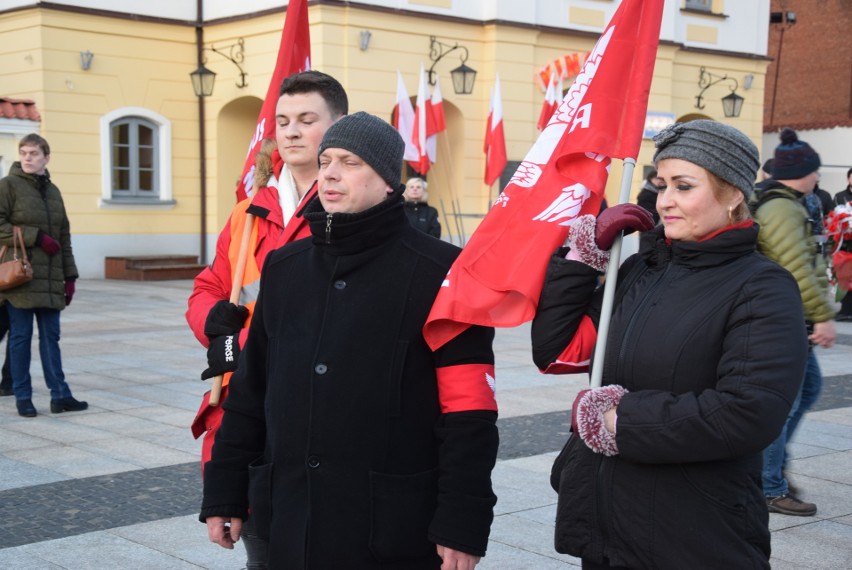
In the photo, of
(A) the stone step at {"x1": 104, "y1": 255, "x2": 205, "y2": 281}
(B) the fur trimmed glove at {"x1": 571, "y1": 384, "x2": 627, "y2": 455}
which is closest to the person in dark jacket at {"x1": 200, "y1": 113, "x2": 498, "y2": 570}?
(B) the fur trimmed glove at {"x1": 571, "y1": 384, "x2": 627, "y2": 455}

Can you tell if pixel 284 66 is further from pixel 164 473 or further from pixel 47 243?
pixel 47 243

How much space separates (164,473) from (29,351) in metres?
2.43

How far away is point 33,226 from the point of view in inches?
326

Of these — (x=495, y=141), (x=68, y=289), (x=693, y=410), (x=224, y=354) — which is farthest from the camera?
(x=495, y=141)

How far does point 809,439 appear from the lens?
7.59 m

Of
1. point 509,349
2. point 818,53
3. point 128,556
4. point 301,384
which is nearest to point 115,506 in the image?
point 128,556

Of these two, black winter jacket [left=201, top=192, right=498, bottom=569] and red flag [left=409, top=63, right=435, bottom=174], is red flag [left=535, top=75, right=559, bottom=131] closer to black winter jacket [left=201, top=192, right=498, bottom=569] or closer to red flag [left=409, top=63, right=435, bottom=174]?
red flag [left=409, top=63, right=435, bottom=174]

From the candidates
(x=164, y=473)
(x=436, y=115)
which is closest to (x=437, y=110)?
(x=436, y=115)

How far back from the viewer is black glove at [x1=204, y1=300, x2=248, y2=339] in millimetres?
3623

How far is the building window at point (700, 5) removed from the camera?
78.8 feet

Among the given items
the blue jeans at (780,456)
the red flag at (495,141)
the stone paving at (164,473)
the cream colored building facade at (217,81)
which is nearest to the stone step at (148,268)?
the cream colored building facade at (217,81)

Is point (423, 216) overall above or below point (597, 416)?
below

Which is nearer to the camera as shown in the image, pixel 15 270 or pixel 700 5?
pixel 15 270

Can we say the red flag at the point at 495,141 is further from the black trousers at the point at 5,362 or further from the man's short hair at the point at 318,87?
the man's short hair at the point at 318,87
